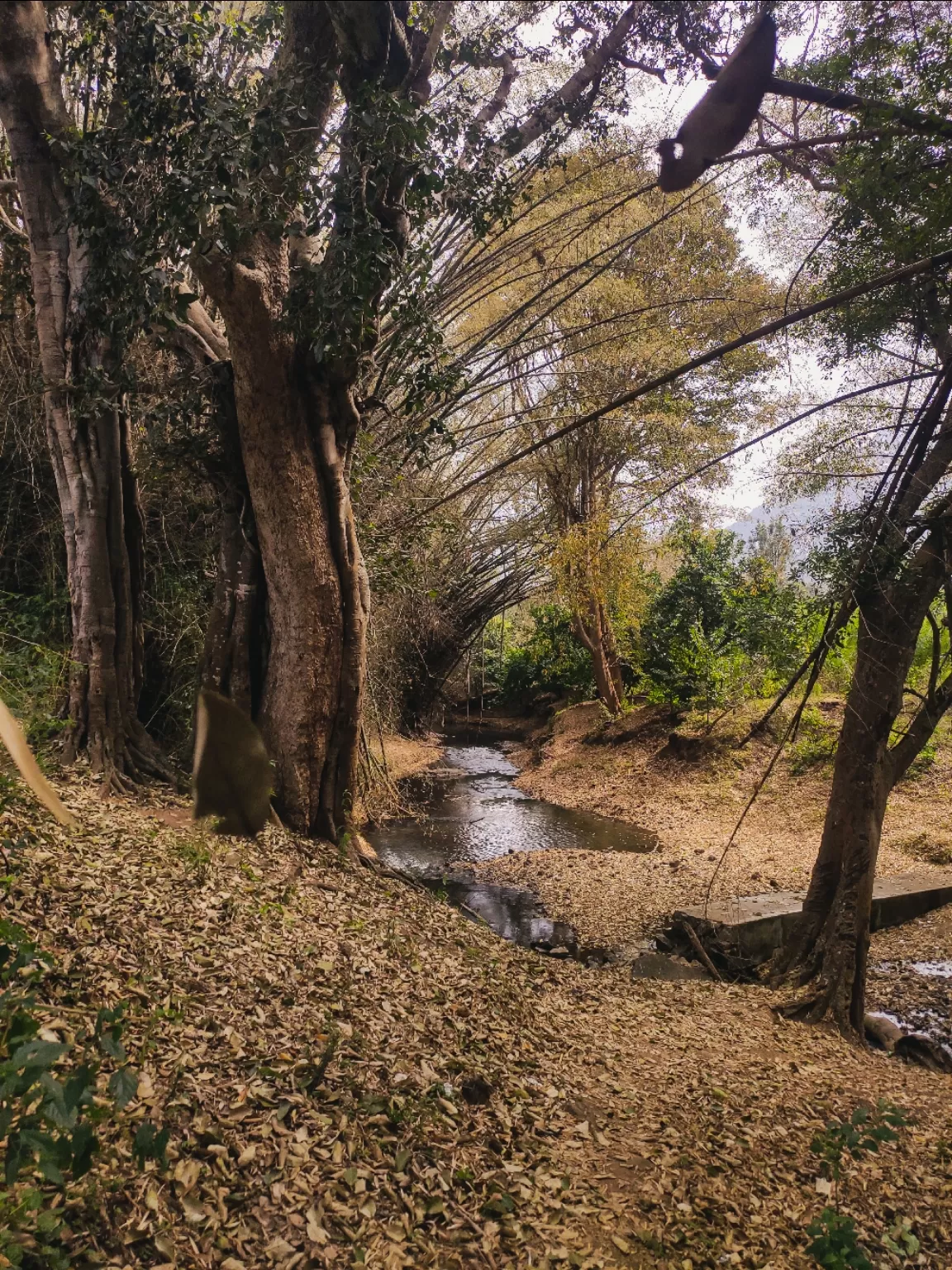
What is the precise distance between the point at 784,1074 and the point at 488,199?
14.6 feet

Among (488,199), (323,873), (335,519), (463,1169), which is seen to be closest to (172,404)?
(335,519)

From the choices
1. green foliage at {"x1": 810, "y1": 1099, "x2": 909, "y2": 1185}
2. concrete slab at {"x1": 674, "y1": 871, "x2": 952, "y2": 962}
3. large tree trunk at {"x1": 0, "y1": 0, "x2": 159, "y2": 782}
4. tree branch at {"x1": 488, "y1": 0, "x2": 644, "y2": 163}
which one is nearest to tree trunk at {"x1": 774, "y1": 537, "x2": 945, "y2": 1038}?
concrete slab at {"x1": 674, "y1": 871, "x2": 952, "y2": 962}

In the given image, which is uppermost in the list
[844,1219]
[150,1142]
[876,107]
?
[876,107]

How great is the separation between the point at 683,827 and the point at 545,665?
8080 mm

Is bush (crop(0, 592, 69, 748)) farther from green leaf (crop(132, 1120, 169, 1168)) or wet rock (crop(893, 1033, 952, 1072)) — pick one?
wet rock (crop(893, 1033, 952, 1072))

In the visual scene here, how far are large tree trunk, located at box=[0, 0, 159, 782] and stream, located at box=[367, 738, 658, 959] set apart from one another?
1.97 m

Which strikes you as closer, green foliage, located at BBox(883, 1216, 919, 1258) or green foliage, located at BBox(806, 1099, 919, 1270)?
green foliage, located at BBox(806, 1099, 919, 1270)

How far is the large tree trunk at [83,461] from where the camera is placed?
368 cm

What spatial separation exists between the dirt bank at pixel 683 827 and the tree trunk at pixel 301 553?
2.27 meters

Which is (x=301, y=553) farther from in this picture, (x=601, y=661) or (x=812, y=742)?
(x=601, y=661)

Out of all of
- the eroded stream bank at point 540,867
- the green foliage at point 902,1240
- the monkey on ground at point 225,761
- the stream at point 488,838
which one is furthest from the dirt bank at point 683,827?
the monkey on ground at point 225,761

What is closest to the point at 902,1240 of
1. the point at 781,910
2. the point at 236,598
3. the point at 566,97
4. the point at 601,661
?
the point at 781,910

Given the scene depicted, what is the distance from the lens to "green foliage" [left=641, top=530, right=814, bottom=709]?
10.7 metres

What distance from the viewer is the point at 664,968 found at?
201 inches
